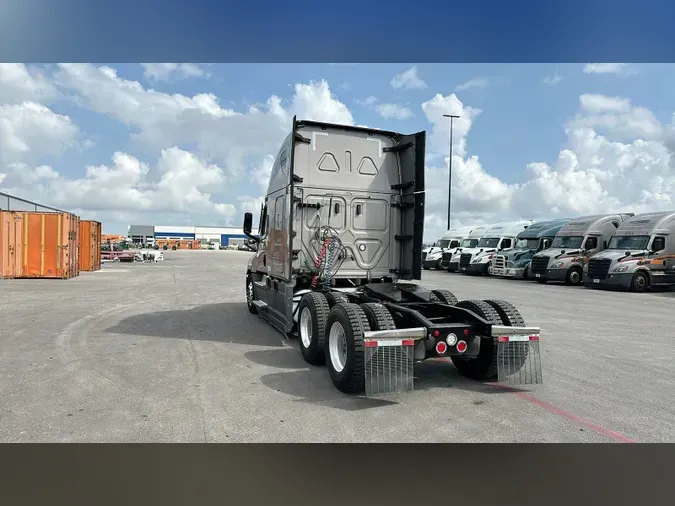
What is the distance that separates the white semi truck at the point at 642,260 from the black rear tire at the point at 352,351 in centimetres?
1868

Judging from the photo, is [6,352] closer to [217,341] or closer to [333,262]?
[217,341]

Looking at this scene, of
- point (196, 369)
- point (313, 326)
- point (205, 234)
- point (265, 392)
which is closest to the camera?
point (265, 392)

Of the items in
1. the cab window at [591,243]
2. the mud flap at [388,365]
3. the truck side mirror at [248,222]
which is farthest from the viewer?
the cab window at [591,243]

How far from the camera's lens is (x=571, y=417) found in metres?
4.96

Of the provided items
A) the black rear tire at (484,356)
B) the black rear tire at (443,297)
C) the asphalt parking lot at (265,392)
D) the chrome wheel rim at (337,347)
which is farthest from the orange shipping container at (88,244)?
the black rear tire at (484,356)

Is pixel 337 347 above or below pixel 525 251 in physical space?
below

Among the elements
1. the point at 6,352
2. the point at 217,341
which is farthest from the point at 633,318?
the point at 6,352

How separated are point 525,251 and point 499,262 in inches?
57.6

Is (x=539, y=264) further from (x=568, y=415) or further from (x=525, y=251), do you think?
(x=568, y=415)

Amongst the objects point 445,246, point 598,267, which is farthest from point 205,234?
point 598,267

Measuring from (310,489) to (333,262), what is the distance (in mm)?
Answer: 4965

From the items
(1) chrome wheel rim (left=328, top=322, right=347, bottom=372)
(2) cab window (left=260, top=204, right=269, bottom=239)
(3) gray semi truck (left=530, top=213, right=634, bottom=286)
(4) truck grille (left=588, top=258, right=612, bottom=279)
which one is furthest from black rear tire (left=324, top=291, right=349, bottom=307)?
(3) gray semi truck (left=530, top=213, right=634, bottom=286)

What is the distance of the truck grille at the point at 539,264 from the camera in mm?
24109

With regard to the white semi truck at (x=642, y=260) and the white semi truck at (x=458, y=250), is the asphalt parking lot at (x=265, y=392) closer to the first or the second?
the white semi truck at (x=642, y=260)
